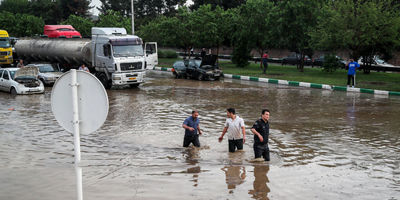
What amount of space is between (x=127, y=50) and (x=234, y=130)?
51.4 feet

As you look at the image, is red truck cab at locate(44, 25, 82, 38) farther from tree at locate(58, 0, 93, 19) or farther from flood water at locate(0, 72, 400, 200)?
tree at locate(58, 0, 93, 19)

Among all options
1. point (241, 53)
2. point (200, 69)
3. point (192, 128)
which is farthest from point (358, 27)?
point (192, 128)

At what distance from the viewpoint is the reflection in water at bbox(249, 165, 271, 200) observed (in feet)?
28.7

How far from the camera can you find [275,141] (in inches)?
527

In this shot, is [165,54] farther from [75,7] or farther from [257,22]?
[75,7]

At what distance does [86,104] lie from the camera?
4992 mm

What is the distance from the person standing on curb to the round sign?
22.2ft

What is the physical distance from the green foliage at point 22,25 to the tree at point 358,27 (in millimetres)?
32297

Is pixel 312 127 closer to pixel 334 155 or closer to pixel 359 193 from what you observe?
pixel 334 155

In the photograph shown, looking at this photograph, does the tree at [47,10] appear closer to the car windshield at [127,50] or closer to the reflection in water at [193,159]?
the car windshield at [127,50]

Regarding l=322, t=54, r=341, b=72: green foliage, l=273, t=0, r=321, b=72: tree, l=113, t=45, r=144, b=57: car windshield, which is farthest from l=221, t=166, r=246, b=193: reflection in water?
l=322, t=54, r=341, b=72: green foliage

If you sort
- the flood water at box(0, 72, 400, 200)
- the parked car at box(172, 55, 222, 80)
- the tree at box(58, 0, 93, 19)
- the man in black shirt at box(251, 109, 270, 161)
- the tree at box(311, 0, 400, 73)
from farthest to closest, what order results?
1. the tree at box(58, 0, 93, 19)
2. the parked car at box(172, 55, 222, 80)
3. the tree at box(311, 0, 400, 73)
4. the man in black shirt at box(251, 109, 270, 161)
5. the flood water at box(0, 72, 400, 200)

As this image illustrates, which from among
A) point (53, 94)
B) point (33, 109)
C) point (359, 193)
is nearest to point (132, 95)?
point (33, 109)

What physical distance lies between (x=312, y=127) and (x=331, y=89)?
12.1 metres
